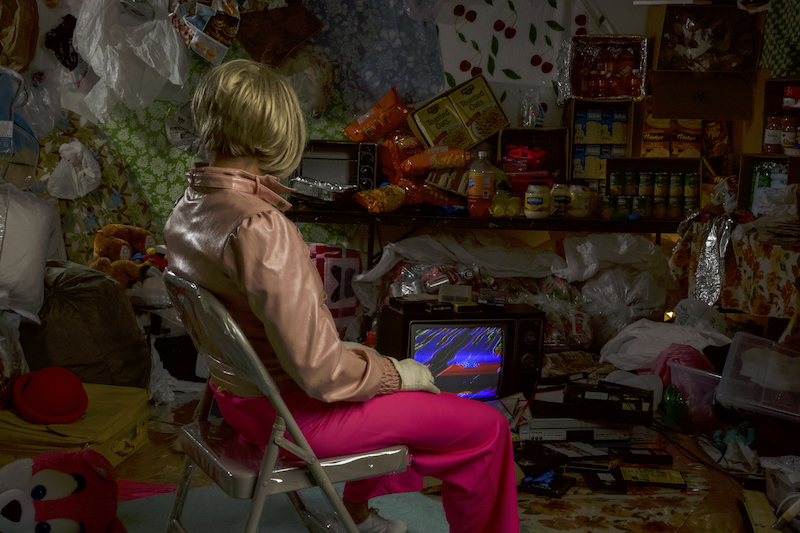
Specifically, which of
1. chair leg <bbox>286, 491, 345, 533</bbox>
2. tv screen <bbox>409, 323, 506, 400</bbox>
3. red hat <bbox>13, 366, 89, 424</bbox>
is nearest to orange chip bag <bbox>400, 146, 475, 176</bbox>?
tv screen <bbox>409, 323, 506, 400</bbox>

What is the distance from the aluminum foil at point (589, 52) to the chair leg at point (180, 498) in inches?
116

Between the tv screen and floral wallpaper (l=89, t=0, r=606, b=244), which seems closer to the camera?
the tv screen

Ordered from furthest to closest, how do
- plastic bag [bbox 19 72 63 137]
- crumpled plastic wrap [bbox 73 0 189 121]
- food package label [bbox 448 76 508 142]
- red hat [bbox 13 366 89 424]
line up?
food package label [bbox 448 76 508 142]
plastic bag [bbox 19 72 63 137]
crumpled plastic wrap [bbox 73 0 189 121]
red hat [bbox 13 366 89 424]

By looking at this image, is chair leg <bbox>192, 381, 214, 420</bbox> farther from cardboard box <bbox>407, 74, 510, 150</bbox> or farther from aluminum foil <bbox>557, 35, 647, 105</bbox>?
aluminum foil <bbox>557, 35, 647, 105</bbox>

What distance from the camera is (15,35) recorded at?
3359mm

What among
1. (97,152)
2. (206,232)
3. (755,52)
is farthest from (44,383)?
(755,52)

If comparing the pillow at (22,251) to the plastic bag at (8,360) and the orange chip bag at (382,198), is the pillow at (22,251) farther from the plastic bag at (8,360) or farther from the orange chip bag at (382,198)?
the orange chip bag at (382,198)

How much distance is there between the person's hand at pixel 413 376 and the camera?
4.21 feet

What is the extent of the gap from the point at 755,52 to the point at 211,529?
11.6 feet

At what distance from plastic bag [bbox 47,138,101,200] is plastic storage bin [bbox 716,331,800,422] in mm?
3302

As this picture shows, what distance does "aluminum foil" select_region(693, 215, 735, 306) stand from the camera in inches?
91.6

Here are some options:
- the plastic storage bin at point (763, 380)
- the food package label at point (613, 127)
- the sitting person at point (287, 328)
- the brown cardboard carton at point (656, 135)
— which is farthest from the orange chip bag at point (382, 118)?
the sitting person at point (287, 328)

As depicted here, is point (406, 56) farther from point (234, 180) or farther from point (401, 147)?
point (234, 180)

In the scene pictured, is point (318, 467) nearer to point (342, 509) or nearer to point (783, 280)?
point (342, 509)
